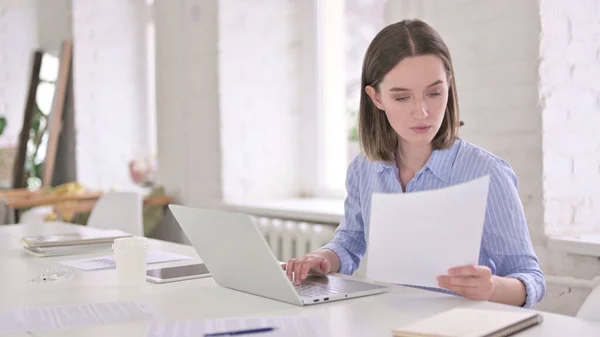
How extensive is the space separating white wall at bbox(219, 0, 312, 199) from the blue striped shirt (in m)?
1.88

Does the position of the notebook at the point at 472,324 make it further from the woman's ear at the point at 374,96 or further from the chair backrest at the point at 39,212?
the chair backrest at the point at 39,212

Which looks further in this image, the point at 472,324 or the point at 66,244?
the point at 66,244

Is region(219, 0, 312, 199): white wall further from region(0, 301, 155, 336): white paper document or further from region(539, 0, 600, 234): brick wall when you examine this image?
region(0, 301, 155, 336): white paper document

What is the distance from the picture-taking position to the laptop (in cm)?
130

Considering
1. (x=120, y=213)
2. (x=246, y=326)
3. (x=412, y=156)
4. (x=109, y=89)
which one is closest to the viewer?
(x=246, y=326)

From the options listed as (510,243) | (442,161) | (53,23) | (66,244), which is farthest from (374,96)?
(53,23)

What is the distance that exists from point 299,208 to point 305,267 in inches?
65.0

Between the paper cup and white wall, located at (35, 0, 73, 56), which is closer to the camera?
the paper cup

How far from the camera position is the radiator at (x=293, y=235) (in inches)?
118

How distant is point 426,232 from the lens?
127 cm

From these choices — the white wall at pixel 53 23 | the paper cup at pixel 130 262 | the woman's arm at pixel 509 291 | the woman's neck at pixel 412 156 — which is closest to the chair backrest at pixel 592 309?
the woman's arm at pixel 509 291

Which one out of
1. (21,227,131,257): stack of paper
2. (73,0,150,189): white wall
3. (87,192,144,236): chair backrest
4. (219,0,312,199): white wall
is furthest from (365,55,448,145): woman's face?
(73,0,150,189): white wall

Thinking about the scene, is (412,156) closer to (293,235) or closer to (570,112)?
(570,112)

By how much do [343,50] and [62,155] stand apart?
2.29m
